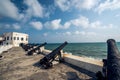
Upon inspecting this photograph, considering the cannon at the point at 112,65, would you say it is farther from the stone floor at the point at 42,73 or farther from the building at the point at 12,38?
the building at the point at 12,38

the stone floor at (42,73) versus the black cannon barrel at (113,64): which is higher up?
the black cannon barrel at (113,64)

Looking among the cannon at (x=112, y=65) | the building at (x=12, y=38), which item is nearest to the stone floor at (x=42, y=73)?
the cannon at (x=112, y=65)

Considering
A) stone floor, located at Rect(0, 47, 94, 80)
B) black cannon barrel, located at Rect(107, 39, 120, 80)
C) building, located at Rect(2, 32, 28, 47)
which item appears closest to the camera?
black cannon barrel, located at Rect(107, 39, 120, 80)

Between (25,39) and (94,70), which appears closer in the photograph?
(94,70)

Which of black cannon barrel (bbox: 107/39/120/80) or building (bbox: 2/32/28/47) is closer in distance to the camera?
black cannon barrel (bbox: 107/39/120/80)

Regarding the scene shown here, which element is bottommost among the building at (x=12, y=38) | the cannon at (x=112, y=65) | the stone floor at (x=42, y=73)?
the stone floor at (x=42, y=73)

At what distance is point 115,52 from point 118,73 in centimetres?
126

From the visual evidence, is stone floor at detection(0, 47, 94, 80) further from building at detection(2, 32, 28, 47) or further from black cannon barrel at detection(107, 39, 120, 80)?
building at detection(2, 32, 28, 47)

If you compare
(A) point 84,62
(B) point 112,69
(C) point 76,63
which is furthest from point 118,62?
(C) point 76,63

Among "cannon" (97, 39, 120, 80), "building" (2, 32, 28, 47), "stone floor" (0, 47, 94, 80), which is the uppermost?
"building" (2, 32, 28, 47)

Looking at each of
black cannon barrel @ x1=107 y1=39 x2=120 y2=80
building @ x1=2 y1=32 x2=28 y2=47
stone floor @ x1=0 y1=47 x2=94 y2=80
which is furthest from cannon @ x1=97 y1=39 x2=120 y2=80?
building @ x1=2 y1=32 x2=28 y2=47

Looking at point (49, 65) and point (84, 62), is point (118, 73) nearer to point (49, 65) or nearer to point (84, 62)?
point (84, 62)

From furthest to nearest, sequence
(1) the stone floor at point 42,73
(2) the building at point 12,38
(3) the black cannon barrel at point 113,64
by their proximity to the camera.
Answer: (2) the building at point 12,38 → (1) the stone floor at point 42,73 → (3) the black cannon barrel at point 113,64

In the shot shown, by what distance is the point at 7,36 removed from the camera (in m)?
47.5
